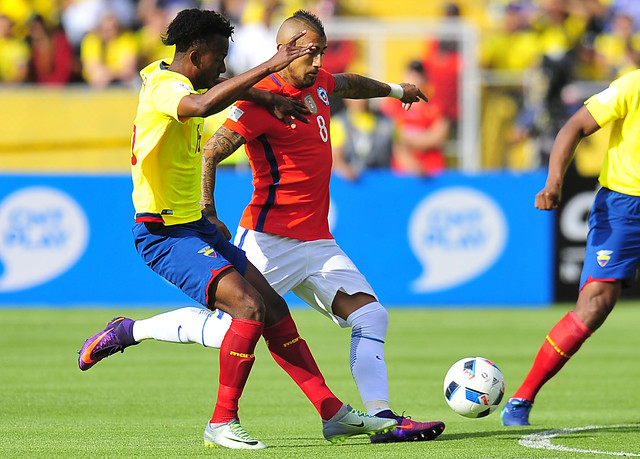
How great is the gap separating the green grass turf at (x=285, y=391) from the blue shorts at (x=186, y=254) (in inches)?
36.5

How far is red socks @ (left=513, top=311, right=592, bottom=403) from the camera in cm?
744

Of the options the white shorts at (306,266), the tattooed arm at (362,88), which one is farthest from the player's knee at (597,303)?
the tattooed arm at (362,88)

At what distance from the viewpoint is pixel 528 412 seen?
24.4 feet

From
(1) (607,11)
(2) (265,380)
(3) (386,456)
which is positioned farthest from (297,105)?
(1) (607,11)

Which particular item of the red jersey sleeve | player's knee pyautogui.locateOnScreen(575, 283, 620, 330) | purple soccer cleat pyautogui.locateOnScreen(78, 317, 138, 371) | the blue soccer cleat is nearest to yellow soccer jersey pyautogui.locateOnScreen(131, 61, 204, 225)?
the red jersey sleeve

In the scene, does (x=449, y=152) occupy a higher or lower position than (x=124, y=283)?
higher

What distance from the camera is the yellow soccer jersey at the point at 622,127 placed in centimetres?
739

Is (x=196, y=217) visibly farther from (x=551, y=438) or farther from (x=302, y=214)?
(x=551, y=438)

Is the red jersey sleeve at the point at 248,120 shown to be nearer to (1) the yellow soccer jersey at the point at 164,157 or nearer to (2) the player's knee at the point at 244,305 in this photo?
(1) the yellow soccer jersey at the point at 164,157

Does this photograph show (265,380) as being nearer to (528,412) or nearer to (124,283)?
(528,412)

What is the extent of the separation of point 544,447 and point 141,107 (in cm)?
299

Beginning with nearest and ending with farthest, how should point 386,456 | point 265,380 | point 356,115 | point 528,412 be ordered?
point 386,456 → point 528,412 → point 265,380 → point 356,115

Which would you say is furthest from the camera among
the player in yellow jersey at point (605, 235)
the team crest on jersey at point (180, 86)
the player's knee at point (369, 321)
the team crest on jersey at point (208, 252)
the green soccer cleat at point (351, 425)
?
the player in yellow jersey at point (605, 235)

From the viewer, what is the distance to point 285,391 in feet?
29.5
